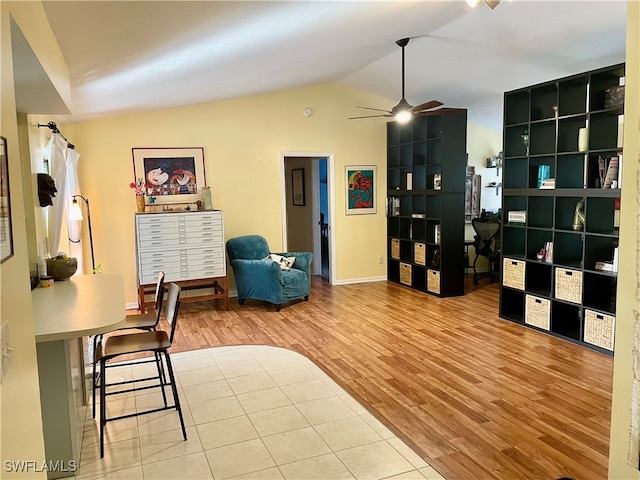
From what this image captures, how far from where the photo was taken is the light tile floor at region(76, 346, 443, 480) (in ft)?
8.20

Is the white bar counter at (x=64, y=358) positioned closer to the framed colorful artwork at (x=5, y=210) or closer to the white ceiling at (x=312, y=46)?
the framed colorful artwork at (x=5, y=210)

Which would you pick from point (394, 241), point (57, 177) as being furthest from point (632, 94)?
point (394, 241)

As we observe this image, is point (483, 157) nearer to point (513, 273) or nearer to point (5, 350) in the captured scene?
point (513, 273)

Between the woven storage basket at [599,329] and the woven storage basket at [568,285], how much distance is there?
173mm

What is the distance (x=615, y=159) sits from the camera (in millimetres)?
3873

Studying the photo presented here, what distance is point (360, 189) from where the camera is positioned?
7.16 m

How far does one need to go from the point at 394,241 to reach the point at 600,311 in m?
3.46

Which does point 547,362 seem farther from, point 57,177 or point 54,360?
A: point 57,177

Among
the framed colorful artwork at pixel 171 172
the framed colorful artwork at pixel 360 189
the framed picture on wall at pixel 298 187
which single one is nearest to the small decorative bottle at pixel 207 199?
the framed colorful artwork at pixel 171 172

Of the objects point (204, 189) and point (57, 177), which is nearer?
point (57, 177)

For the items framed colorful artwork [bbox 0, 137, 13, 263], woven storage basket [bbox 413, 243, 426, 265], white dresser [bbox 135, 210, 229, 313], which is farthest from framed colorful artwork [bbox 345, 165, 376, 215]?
framed colorful artwork [bbox 0, 137, 13, 263]

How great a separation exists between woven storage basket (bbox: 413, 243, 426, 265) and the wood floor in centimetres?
57

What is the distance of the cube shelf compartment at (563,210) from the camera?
13.5 ft

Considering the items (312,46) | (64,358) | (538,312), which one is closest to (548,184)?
(538,312)
